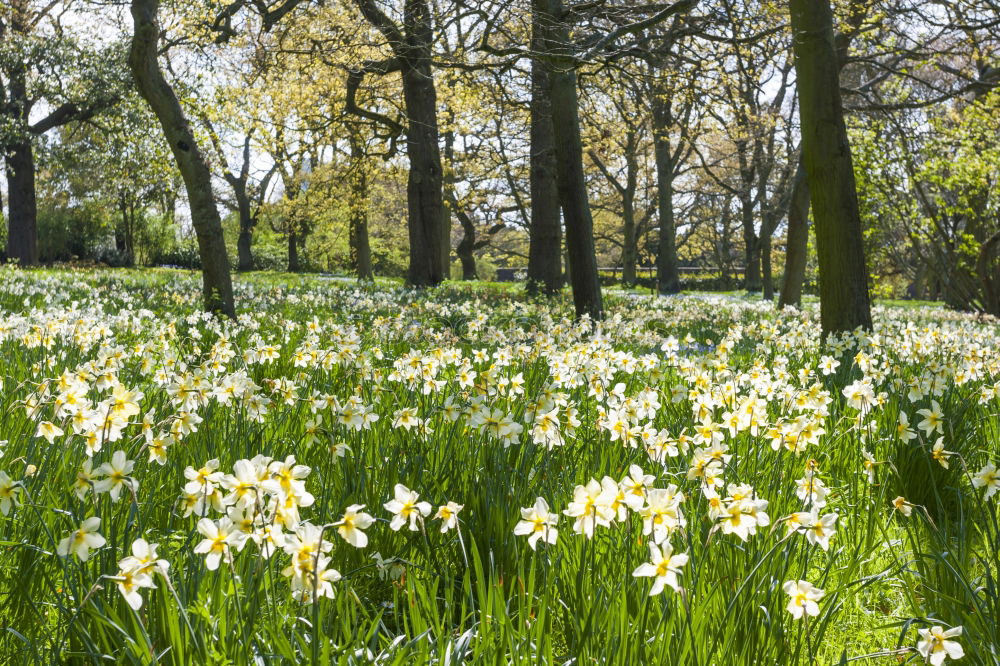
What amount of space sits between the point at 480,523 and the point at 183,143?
667cm

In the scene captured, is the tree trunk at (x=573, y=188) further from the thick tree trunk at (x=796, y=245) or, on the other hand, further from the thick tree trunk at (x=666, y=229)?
the thick tree trunk at (x=666, y=229)

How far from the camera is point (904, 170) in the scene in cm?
1348

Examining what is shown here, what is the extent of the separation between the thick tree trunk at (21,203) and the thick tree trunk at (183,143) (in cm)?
1948

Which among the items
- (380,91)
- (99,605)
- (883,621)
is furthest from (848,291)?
(380,91)

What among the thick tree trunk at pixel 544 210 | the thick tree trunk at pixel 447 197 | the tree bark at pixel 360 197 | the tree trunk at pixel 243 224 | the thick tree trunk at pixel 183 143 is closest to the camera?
the thick tree trunk at pixel 183 143

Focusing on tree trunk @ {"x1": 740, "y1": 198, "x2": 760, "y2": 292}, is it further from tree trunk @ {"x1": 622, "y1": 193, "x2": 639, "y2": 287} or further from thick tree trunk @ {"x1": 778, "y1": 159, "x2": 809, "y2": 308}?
thick tree trunk @ {"x1": 778, "y1": 159, "x2": 809, "y2": 308}

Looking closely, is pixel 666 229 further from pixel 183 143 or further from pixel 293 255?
pixel 293 255

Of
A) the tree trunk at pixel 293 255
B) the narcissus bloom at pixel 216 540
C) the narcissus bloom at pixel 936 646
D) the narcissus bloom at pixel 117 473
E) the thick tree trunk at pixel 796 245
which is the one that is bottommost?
the narcissus bloom at pixel 936 646

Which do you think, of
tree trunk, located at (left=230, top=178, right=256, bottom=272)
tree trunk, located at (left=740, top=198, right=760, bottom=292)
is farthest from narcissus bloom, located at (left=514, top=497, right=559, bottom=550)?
tree trunk, located at (left=230, top=178, right=256, bottom=272)

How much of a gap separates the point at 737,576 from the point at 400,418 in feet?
3.65

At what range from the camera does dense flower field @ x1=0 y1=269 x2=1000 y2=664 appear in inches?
54.4

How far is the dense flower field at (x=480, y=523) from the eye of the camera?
1382 mm

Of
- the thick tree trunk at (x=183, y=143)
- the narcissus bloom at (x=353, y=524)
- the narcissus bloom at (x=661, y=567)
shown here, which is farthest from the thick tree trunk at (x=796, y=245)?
the narcissus bloom at (x=353, y=524)

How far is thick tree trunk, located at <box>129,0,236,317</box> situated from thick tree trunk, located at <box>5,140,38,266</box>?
19.5 m
